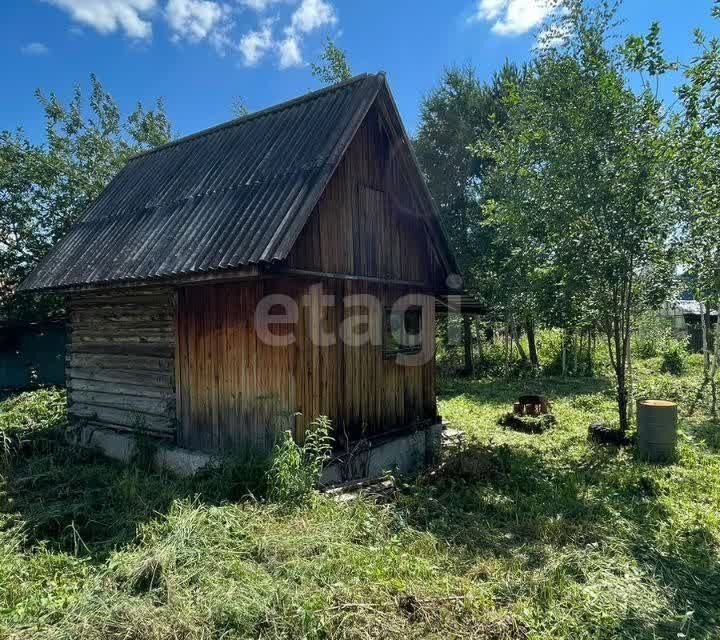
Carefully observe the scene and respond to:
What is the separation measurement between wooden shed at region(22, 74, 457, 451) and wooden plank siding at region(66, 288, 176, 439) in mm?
32

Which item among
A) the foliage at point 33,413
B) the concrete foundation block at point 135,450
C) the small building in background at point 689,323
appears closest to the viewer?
the concrete foundation block at point 135,450

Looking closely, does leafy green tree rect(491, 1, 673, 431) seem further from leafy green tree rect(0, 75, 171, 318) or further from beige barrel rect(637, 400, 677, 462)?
leafy green tree rect(0, 75, 171, 318)

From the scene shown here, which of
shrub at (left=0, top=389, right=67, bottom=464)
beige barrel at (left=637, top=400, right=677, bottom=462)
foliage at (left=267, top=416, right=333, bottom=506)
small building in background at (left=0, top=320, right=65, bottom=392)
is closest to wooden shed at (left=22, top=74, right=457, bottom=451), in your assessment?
foliage at (left=267, top=416, right=333, bottom=506)

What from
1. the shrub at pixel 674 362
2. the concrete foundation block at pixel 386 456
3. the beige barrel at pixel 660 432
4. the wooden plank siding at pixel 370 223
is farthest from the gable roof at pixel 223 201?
the shrub at pixel 674 362

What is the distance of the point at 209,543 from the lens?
4297 millimetres

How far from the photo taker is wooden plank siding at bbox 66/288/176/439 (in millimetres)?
7227

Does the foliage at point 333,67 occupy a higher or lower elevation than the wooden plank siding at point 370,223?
higher

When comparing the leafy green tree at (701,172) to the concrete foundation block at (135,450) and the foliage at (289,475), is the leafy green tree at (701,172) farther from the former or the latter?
the concrete foundation block at (135,450)

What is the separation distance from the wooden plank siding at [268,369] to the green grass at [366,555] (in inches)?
33.5

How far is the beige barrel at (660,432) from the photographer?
7.99 m

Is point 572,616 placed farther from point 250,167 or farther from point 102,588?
point 250,167

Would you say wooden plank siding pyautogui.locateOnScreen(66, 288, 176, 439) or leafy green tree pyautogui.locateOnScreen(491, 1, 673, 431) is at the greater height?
leafy green tree pyautogui.locateOnScreen(491, 1, 673, 431)

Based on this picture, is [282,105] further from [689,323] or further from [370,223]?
[689,323]

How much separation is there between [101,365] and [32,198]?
11.0 metres
